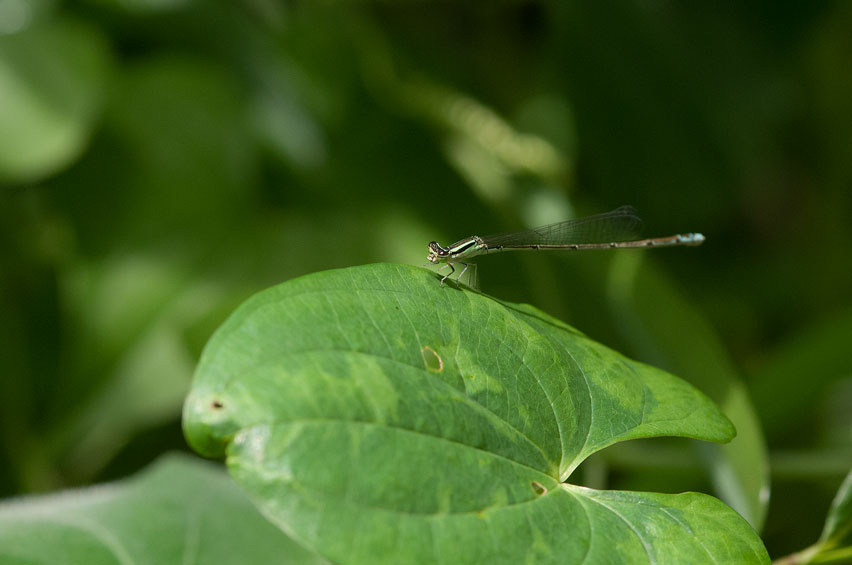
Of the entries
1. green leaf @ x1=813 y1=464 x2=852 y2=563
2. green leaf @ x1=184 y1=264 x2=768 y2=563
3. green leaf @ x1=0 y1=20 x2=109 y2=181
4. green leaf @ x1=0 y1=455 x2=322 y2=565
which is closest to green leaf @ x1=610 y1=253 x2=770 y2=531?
green leaf @ x1=813 y1=464 x2=852 y2=563

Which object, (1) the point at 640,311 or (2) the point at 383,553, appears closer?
(2) the point at 383,553

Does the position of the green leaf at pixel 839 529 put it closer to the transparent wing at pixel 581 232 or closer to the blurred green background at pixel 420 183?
the blurred green background at pixel 420 183

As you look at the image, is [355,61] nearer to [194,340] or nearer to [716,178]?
[194,340]

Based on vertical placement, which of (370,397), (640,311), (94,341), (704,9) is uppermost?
(704,9)

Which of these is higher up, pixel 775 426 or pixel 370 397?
pixel 370 397

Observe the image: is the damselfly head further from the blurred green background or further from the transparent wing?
the blurred green background

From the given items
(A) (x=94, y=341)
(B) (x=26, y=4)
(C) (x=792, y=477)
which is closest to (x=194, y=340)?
(A) (x=94, y=341)

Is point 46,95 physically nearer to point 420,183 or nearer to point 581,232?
point 420,183

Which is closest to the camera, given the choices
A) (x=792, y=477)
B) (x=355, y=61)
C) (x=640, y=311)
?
(x=792, y=477)
